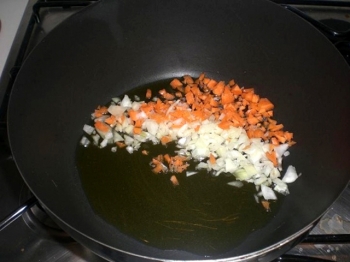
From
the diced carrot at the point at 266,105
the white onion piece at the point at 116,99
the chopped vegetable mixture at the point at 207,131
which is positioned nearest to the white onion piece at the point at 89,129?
the chopped vegetable mixture at the point at 207,131

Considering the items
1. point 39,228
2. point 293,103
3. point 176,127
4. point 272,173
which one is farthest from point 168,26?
point 39,228

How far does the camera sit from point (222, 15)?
1.24 m

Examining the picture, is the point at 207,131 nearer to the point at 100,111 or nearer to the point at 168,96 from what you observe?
the point at 168,96

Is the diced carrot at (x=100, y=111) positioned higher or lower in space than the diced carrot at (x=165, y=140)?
higher

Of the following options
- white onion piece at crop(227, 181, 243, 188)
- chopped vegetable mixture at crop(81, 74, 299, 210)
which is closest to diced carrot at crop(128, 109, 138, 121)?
chopped vegetable mixture at crop(81, 74, 299, 210)

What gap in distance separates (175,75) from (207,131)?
26cm

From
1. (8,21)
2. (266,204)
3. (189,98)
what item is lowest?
(266,204)

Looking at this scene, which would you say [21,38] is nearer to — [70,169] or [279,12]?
[70,169]

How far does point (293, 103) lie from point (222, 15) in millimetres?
339

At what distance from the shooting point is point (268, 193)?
1.08 metres

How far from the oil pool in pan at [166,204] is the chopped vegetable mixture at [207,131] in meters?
0.03

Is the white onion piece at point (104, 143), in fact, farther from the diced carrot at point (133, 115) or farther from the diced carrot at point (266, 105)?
the diced carrot at point (266, 105)

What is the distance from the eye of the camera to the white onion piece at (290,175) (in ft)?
3.61

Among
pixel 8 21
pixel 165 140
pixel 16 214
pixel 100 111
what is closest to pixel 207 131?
pixel 165 140
